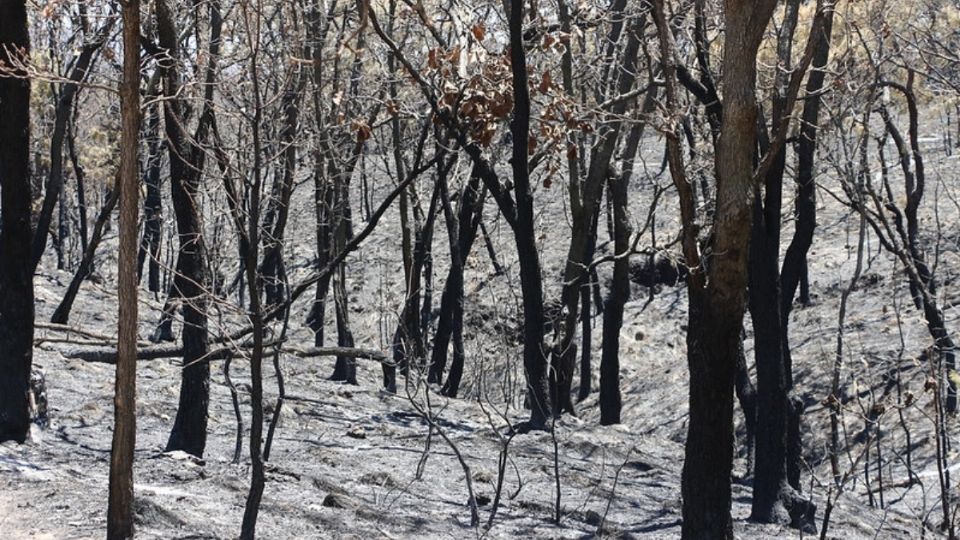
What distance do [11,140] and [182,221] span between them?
55.0 inches

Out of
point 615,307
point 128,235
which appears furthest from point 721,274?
point 615,307

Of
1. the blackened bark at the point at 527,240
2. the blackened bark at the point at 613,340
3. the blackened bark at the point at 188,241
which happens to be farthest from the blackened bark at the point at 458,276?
the blackened bark at the point at 188,241

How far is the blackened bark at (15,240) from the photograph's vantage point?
350 inches

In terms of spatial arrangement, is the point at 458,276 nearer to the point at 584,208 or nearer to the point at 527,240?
the point at 584,208

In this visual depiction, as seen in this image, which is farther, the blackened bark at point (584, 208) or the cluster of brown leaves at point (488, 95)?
the blackened bark at point (584, 208)

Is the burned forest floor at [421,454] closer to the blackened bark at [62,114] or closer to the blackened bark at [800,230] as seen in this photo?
the blackened bark at [800,230]

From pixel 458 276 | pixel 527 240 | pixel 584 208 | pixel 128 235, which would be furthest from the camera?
pixel 458 276

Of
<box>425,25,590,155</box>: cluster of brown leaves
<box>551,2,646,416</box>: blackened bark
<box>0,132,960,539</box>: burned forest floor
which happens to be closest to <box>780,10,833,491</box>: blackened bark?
<box>0,132,960,539</box>: burned forest floor

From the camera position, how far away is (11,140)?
29.2 ft

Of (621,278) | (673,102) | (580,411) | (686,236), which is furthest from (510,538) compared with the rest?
(580,411)

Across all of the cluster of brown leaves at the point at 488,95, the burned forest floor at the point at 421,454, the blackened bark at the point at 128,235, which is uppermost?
the cluster of brown leaves at the point at 488,95

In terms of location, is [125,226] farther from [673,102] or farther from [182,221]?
[673,102]

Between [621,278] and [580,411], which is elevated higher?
[621,278]

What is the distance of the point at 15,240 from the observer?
9055 millimetres
